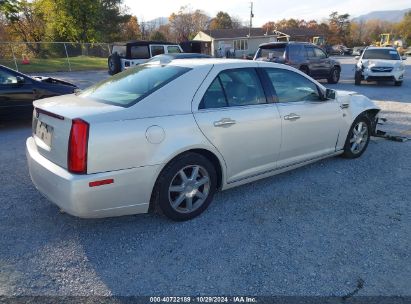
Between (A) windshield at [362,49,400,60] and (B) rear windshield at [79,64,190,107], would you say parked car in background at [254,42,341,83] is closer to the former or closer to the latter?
(A) windshield at [362,49,400,60]

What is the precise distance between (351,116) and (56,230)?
13.4 feet

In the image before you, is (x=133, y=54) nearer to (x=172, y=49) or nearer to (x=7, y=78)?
(x=172, y=49)

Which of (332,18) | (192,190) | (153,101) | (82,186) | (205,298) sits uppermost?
(332,18)

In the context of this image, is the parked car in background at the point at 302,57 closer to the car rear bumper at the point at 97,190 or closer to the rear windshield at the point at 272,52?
the rear windshield at the point at 272,52

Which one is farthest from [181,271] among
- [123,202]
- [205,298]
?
[123,202]

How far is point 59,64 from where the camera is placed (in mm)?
24625

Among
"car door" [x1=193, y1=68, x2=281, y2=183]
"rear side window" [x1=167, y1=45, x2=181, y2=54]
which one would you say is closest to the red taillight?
"car door" [x1=193, y1=68, x2=281, y2=183]

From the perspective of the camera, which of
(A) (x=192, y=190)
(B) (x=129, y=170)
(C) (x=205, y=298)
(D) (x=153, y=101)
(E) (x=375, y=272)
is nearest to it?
(C) (x=205, y=298)

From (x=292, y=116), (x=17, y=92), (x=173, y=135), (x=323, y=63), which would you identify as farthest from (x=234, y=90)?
(x=323, y=63)

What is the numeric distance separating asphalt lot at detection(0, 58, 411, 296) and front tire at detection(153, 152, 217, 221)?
0.46ft

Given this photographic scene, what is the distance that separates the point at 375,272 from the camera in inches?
105

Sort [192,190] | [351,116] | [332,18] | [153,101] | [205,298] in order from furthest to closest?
[332,18] < [351,116] < [192,190] < [153,101] < [205,298]

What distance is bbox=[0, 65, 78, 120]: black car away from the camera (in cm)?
686

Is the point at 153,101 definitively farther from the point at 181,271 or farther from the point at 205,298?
Answer: the point at 205,298
